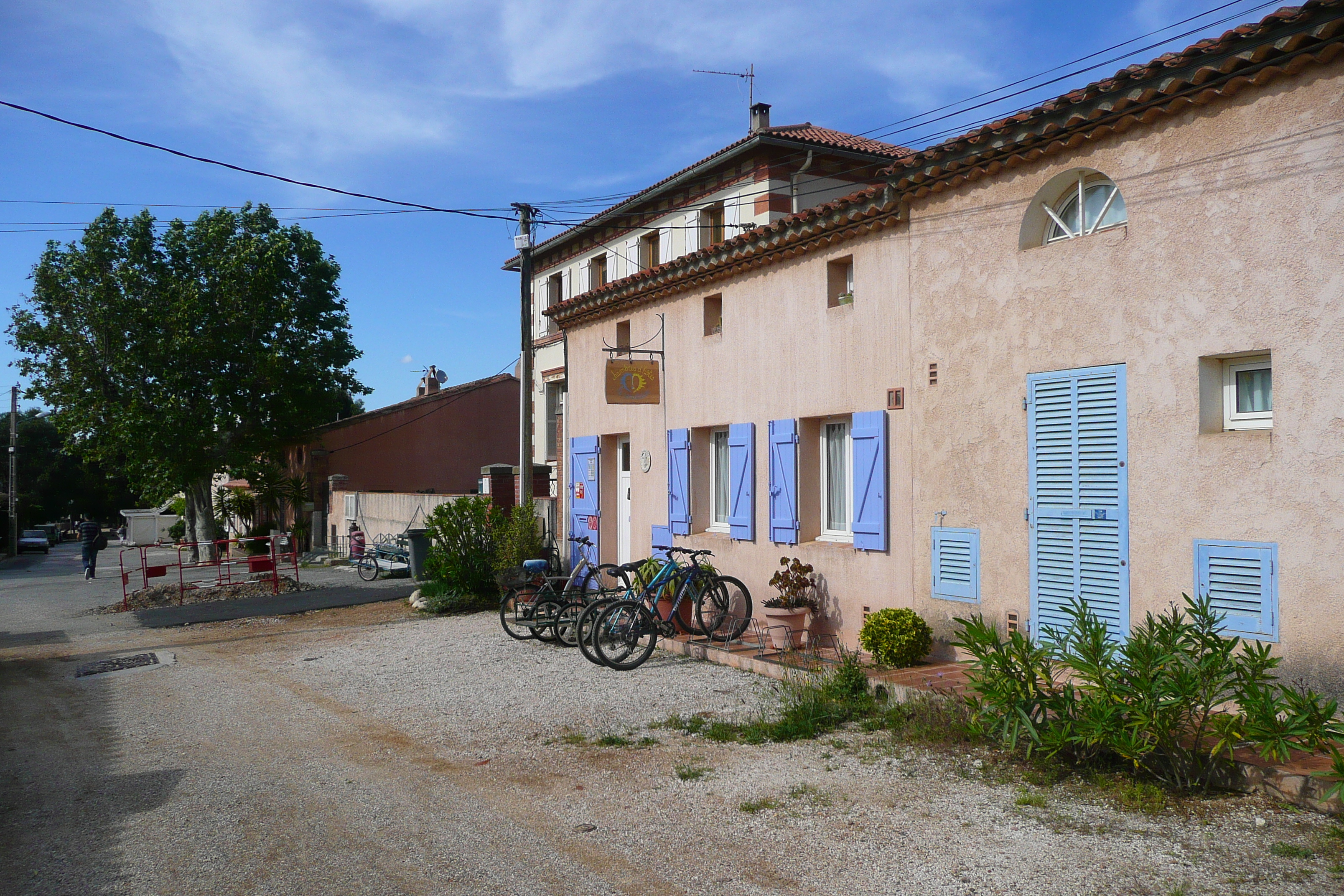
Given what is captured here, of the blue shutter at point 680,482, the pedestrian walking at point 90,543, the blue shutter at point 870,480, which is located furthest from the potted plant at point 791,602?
the pedestrian walking at point 90,543

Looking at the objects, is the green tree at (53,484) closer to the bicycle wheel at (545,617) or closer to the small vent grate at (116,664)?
the small vent grate at (116,664)

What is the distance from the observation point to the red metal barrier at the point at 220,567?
16.4m

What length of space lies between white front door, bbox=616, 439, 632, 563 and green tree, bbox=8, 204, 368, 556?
57.5 feet

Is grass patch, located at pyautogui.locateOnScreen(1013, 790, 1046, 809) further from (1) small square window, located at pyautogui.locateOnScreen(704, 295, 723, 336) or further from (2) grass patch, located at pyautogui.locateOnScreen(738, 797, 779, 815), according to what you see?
(1) small square window, located at pyautogui.locateOnScreen(704, 295, 723, 336)

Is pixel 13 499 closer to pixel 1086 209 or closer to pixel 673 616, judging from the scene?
pixel 673 616

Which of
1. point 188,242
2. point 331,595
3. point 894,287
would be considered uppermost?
point 188,242

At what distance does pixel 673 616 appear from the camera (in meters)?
9.88

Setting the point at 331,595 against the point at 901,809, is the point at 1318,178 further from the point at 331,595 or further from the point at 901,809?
the point at 331,595

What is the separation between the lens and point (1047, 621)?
7270mm

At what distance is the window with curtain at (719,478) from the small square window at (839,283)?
2454 millimetres

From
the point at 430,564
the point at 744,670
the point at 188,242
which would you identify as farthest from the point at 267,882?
the point at 188,242

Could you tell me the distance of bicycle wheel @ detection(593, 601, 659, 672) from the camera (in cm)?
915

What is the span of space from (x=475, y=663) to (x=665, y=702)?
2818mm

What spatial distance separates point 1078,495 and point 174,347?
83.0 ft
